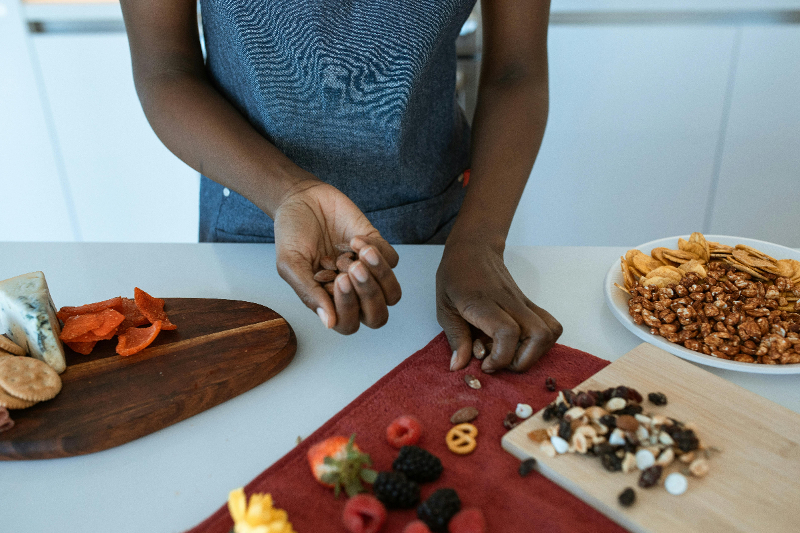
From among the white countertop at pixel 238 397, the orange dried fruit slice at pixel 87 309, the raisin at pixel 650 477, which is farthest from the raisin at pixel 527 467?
the orange dried fruit slice at pixel 87 309

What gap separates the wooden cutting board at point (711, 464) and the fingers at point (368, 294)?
22cm

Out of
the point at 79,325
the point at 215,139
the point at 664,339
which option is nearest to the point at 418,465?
the point at 664,339

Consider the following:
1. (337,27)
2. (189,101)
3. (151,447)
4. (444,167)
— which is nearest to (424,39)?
(337,27)

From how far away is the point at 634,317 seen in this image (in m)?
0.85

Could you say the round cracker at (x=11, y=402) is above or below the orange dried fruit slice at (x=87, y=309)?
below

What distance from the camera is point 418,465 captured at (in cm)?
59

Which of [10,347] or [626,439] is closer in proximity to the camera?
[626,439]

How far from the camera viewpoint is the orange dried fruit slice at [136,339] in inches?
31.1

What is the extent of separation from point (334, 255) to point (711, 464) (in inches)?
21.8

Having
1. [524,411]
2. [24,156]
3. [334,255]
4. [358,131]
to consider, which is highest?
[358,131]

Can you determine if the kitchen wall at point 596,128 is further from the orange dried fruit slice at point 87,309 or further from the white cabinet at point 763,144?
the orange dried fruit slice at point 87,309

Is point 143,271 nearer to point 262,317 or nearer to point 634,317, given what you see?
point 262,317

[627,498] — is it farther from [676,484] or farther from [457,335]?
[457,335]

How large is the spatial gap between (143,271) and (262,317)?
0.36 metres
